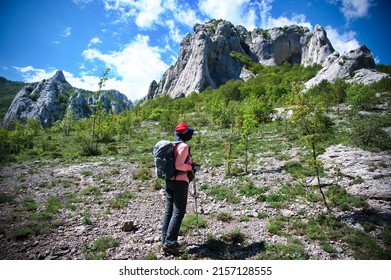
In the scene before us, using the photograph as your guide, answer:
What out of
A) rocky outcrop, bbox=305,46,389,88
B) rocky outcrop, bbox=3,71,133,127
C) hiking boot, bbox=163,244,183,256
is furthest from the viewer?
rocky outcrop, bbox=3,71,133,127

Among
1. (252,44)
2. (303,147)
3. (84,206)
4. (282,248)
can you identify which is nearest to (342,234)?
(282,248)

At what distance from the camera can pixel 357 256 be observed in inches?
230

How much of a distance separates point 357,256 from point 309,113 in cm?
478

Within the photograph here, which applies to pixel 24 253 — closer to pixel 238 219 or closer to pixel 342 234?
pixel 238 219

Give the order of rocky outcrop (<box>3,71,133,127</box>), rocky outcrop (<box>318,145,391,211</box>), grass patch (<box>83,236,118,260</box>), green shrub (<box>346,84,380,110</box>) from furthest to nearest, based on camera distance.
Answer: rocky outcrop (<box>3,71,133,127</box>) → green shrub (<box>346,84,380,110</box>) → rocky outcrop (<box>318,145,391,211</box>) → grass patch (<box>83,236,118,260</box>)

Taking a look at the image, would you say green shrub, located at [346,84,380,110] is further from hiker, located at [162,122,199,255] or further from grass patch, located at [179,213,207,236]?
hiker, located at [162,122,199,255]

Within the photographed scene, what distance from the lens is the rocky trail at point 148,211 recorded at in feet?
21.0

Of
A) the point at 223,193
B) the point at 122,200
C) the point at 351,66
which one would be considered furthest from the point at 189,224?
the point at 351,66

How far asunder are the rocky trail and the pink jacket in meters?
2.02

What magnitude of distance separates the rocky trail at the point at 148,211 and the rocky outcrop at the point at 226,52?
86757mm

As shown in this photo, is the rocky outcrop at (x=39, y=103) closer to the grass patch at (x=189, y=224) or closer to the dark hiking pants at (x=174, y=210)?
the grass patch at (x=189, y=224)

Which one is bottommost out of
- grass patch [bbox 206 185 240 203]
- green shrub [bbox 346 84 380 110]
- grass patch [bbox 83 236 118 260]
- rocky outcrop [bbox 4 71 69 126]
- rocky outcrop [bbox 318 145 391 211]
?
grass patch [bbox 83 236 118 260]

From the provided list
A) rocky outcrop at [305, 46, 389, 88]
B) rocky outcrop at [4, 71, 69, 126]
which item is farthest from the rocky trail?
rocky outcrop at [4, 71, 69, 126]

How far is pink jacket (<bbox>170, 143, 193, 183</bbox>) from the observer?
6.00m
